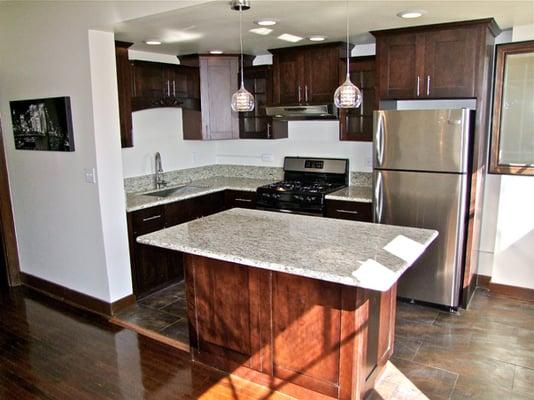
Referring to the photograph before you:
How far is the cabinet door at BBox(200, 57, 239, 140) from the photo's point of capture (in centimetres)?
499

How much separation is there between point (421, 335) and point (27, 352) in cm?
294

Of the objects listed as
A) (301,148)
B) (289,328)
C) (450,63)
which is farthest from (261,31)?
(289,328)

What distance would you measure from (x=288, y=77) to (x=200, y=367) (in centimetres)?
305

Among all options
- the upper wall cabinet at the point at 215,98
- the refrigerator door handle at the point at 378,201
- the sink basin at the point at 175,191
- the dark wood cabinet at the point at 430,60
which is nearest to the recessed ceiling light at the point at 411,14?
the dark wood cabinet at the point at 430,60

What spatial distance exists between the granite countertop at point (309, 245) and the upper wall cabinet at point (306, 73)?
5.99 ft

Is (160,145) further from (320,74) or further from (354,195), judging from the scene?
(354,195)

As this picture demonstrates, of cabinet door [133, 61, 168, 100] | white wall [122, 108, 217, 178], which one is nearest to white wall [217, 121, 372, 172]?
white wall [122, 108, 217, 178]

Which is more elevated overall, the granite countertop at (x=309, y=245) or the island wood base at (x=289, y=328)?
the granite countertop at (x=309, y=245)

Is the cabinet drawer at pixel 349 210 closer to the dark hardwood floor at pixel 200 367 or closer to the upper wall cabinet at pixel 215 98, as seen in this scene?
the dark hardwood floor at pixel 200 367

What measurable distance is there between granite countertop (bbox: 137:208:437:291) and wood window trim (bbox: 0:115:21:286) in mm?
2553

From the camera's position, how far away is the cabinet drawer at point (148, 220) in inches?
158

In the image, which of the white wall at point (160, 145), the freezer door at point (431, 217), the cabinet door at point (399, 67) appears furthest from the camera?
the white wall at point (160, 145)

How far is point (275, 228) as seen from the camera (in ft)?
9.72

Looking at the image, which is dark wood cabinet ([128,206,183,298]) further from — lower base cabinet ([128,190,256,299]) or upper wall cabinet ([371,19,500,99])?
upper wall cabinet ([371,19,500,99])
